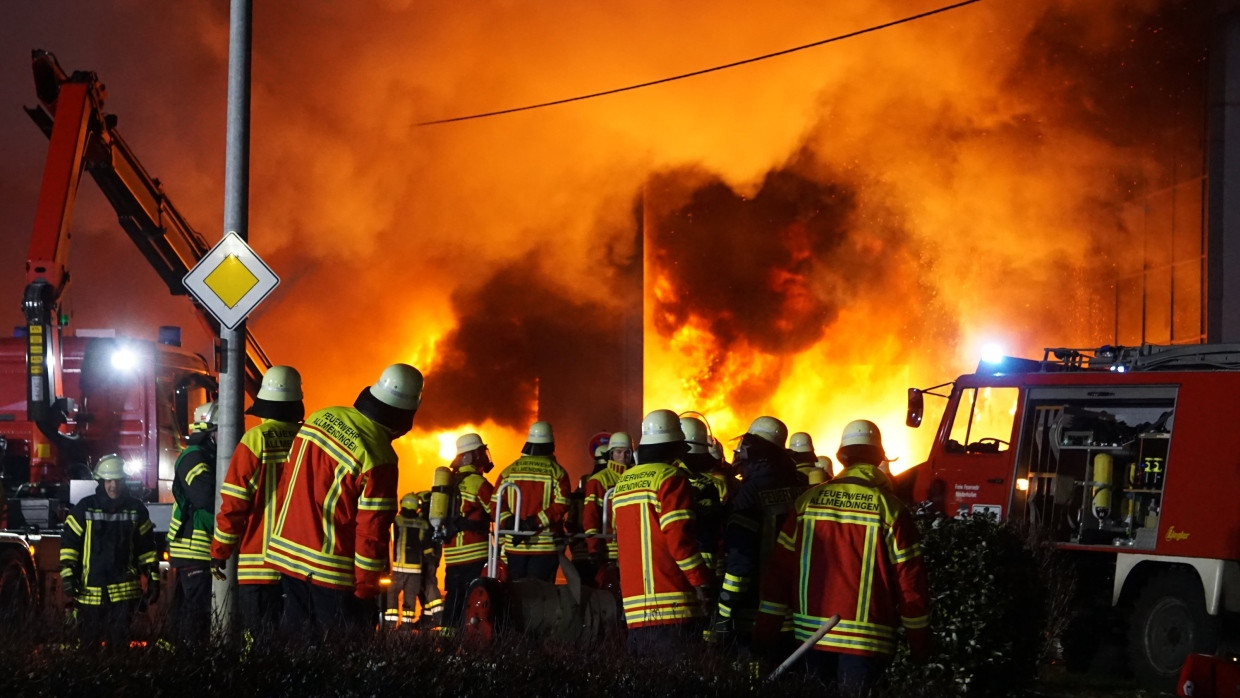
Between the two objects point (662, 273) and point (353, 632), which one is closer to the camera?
point (353, 632)

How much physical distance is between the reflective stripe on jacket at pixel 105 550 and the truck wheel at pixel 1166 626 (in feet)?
23.1

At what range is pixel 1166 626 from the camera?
420 inches

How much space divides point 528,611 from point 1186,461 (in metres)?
5.22

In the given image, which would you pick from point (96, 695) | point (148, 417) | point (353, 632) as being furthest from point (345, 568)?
point (148, 417)

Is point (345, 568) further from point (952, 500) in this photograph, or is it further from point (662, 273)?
point (662, 273)

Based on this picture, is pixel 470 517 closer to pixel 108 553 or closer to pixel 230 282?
pixel 108 553

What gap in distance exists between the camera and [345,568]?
634 cm

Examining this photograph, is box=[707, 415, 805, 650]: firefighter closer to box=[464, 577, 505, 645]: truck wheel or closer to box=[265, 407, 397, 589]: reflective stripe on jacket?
box=[464, 577, 505, 645]: truck wheel

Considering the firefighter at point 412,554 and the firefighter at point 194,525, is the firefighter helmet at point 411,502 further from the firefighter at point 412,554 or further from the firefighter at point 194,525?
the firefighter at point 194,525

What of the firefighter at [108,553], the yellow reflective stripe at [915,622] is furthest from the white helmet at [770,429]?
the firefighter at [108,553]

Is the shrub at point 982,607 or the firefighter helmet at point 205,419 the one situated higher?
the firefighter helmet at point 205,419

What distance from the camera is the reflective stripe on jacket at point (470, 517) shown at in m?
11.5

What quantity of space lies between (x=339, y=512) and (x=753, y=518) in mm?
2133

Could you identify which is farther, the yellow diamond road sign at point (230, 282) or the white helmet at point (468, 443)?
the white helmet at point (468, 443)
